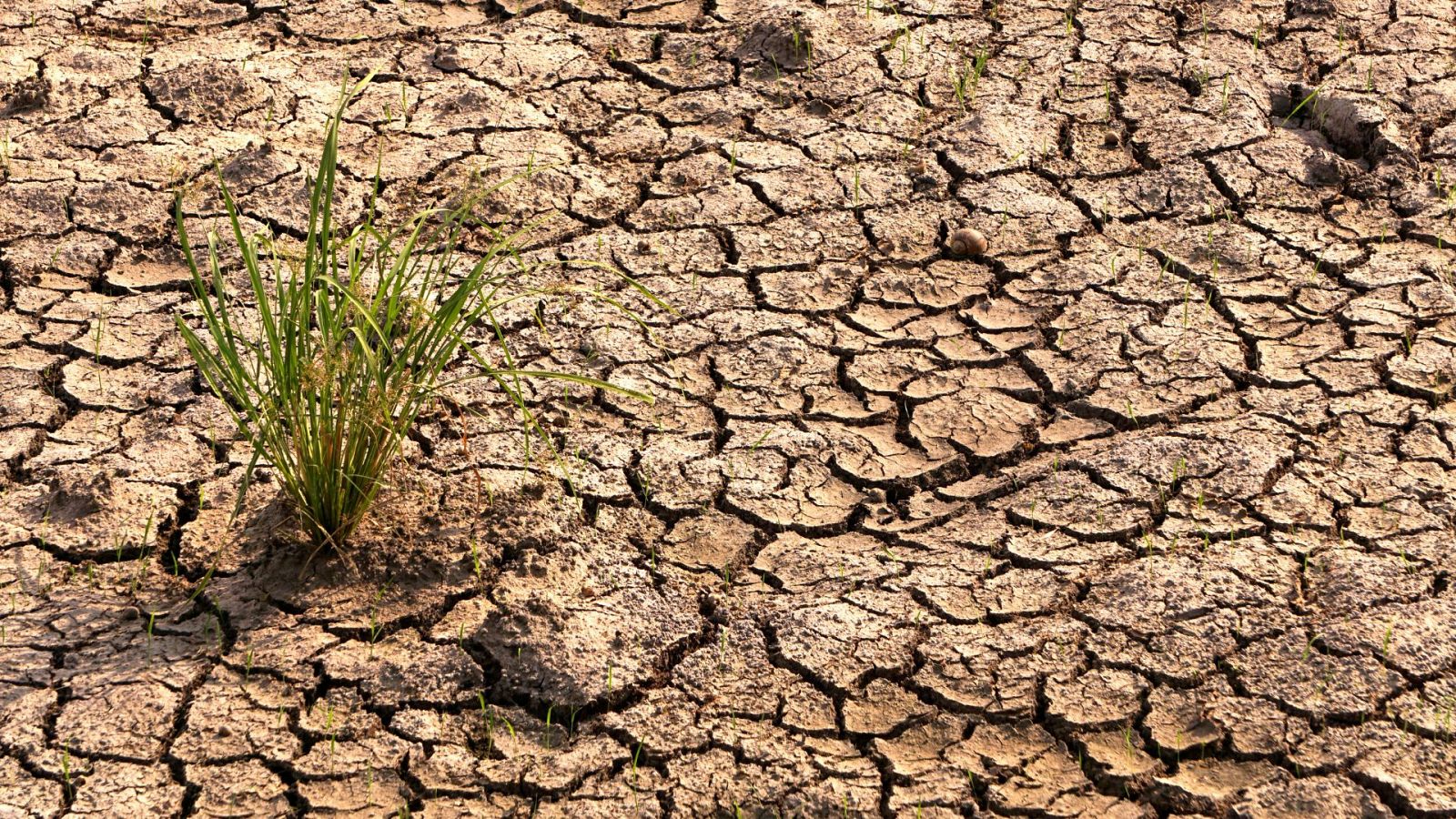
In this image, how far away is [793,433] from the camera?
11.4 feet

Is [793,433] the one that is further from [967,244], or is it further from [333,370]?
[333,370]

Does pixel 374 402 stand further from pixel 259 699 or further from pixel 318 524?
pixel 259 699

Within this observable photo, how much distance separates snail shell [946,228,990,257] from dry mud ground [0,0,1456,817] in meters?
0.08

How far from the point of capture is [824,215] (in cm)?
410

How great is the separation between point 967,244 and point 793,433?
842 millimetres

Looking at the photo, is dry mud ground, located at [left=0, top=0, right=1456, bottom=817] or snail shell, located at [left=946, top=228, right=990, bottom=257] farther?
snail shell, located at [left=946, top=228, right=990, bottom=257]

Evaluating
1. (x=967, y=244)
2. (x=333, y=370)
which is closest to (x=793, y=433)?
(x=967, y=244)

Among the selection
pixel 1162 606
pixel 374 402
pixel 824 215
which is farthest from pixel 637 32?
pixel 1162 606

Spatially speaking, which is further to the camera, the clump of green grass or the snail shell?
the snail shell

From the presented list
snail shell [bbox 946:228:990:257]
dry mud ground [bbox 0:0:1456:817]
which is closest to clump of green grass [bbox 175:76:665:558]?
dry mud ground [bbox 0:0:1456:817]

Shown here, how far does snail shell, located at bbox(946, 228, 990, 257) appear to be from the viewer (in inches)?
157

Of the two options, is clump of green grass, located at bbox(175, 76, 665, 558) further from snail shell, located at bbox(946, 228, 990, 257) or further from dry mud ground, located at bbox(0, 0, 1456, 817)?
snail shell, located at bbox(946, 228, 990, 257)

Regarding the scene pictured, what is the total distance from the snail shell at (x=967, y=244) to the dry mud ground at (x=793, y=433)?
0.08 meters

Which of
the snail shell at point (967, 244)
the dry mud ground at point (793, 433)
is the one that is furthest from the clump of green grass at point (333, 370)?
the snail shell at point (967, 244)
